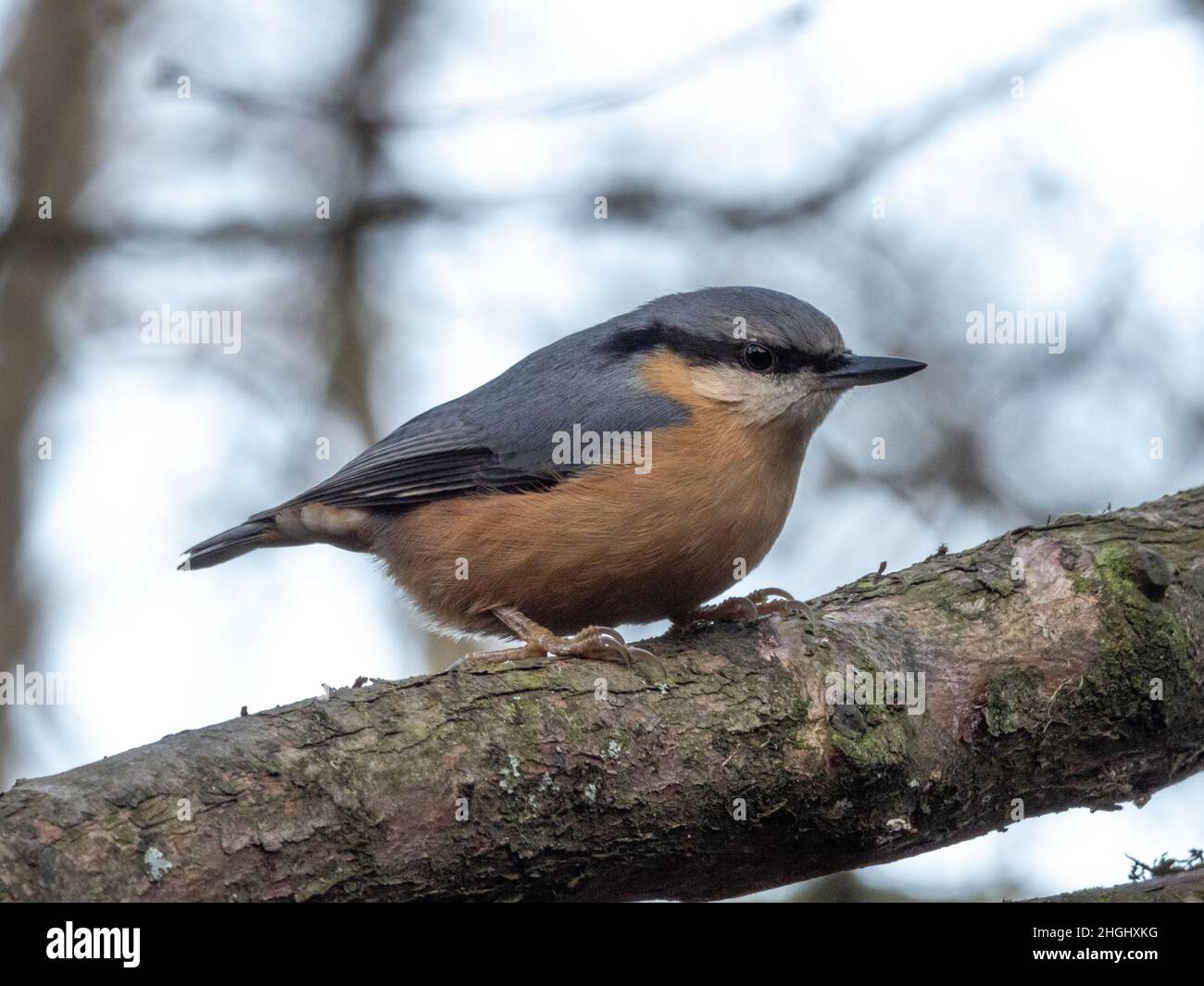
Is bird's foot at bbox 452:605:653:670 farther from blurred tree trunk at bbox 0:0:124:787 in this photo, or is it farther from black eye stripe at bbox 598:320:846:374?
blurred tree trunk at bbox 0:0:124:787

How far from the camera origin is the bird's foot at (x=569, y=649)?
3.50 metres

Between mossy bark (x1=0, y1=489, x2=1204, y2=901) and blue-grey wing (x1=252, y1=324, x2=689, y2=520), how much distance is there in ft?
2.47

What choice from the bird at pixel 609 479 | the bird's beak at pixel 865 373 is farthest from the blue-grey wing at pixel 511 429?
the bird's beak at pixel 865 373

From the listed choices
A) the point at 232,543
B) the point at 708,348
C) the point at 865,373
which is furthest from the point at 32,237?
the point at 865,373

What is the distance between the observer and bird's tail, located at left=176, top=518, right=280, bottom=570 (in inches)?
183

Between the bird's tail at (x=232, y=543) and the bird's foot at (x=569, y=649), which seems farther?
the bird's tail at (x=232, y=543)

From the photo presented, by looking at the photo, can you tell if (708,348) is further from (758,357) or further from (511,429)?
(511,429)

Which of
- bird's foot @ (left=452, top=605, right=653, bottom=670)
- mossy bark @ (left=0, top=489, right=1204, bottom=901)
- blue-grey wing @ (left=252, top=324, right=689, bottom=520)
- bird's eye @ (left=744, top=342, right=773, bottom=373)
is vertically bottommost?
mossy bark @ (left=0, top=489, right=1204, bottom=901)

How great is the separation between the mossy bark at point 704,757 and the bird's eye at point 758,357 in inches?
31.4

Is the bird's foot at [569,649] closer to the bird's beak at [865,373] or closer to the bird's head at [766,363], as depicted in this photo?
the bird's head at [766,363]

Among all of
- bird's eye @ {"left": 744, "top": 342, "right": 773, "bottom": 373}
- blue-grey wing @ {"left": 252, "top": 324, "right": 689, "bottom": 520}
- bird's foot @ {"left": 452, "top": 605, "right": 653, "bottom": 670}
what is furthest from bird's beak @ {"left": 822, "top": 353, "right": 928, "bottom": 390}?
bird's foot @ {"left": 452, "top": 605, "right": 653, "bottom": 670}

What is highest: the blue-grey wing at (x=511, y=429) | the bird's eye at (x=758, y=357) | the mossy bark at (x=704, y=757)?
the bird's eye at (x=758, y=357)
